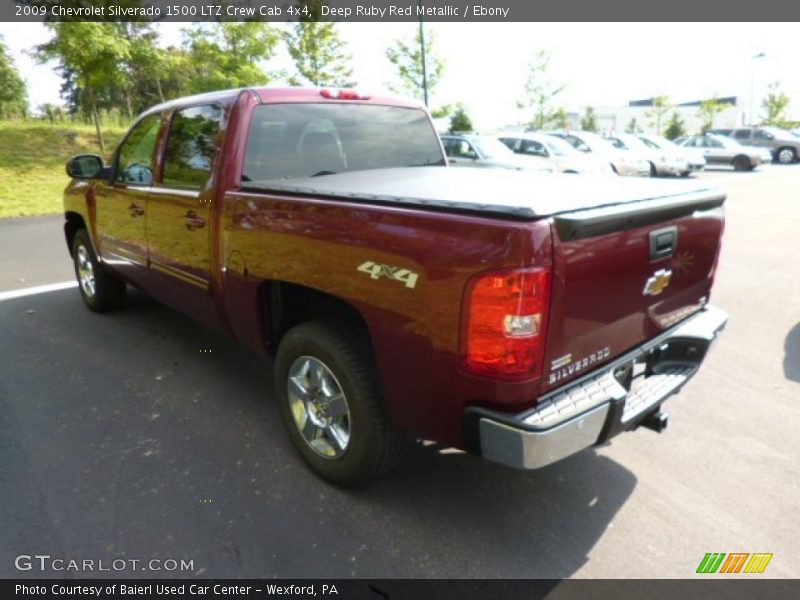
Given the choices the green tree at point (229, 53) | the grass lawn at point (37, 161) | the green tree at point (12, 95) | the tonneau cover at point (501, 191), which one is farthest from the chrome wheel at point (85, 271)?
the green tree at point (12, 95)

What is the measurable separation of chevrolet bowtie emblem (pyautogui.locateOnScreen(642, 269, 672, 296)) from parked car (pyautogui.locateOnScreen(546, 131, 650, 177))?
14849 millimetres

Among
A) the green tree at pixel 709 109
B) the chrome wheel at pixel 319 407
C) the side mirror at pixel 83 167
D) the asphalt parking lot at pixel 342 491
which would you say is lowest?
the asphalt parking lot at pixel 342 491

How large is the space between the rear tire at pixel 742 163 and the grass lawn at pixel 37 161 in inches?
967

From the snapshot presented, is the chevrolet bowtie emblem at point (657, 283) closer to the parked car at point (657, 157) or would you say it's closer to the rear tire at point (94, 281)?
the rear tire at point (94, 281)

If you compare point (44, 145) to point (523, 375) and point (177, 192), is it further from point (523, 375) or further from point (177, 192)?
point (523, 375)

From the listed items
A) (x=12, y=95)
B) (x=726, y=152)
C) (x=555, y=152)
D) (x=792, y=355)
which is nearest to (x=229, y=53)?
(x=555, y=152)

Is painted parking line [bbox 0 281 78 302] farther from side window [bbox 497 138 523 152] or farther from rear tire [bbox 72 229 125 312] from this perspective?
side window [bbox 497 138 523 152]

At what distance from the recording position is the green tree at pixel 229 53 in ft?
57.8

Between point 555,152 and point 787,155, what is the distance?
1955 cm

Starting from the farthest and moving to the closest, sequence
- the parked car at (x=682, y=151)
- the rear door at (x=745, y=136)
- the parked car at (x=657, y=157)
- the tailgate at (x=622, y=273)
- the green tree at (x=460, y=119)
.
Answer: the green tree at (x=460, y=119) < the rear door at (x=745, y=136) < the parked car at (x=682, y=151) < the parked car at (x=657, y=157) < the tailgate at (x=622, y=273)

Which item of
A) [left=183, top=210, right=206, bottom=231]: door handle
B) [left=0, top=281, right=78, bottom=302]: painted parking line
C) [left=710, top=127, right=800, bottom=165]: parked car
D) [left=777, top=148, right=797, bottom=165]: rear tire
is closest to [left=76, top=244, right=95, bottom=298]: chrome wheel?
[left=0, top=281, right=78, bottom=302]: painted parking line

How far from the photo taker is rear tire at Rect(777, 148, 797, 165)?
27.0 meters

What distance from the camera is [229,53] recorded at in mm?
17906

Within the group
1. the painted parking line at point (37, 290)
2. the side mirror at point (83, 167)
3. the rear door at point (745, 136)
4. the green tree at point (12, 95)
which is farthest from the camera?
the green tree at point (12, 95)
